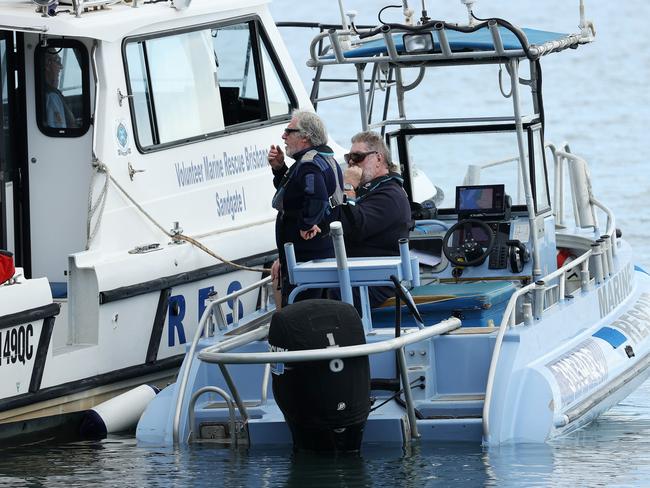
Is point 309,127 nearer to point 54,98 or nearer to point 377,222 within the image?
point 377,222

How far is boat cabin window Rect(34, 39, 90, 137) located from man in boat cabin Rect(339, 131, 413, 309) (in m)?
2.16

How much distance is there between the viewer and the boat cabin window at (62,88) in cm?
1118

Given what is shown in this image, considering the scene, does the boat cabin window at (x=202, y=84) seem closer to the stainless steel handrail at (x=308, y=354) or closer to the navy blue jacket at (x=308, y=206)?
the navy blue jacket at (x=308, y=206)

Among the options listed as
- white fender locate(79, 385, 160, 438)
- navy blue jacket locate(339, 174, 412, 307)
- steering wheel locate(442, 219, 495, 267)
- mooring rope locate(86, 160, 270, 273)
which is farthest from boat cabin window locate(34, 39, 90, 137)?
steering wheel locate(442, 219, 495, 267)

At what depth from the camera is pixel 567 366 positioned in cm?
947

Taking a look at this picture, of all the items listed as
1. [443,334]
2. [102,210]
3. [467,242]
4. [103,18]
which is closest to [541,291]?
[443,334]

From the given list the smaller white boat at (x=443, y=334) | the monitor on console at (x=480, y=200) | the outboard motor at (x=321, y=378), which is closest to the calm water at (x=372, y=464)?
the smaller white boat at (x=443, y=334)

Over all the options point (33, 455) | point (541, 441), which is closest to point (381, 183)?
point (541, 441)

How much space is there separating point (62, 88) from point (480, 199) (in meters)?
2.83

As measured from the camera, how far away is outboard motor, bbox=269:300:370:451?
8438 millimetres

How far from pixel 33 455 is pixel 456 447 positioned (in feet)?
8.40

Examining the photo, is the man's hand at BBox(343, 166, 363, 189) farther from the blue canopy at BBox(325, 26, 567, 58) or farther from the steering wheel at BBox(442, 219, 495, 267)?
the blue canopy at BBox(325, 26, 567, 58)

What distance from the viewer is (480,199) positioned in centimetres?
1120

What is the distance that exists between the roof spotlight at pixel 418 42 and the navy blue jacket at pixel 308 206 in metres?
1.12
